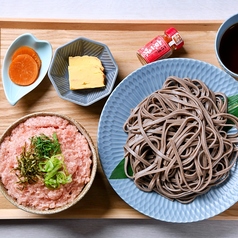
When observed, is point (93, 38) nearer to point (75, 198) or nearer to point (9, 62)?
point (9, 62)

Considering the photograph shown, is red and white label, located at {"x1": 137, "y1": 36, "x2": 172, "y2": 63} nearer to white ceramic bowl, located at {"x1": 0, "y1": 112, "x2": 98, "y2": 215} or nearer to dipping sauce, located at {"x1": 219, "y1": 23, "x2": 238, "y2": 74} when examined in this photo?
dipping sauce, located at {"x1": 219, "y1": 23, "x2": 238, "y2": 74}

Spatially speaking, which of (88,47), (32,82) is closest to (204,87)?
(88,47)

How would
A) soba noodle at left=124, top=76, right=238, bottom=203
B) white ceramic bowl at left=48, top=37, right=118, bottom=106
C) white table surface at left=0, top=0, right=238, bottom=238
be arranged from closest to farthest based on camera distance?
1. soba noodle at left=124, top=76, right=238, bottom=203
2. white ceramic bowl at left=48, top=37, right=118, bottom=106
3. white table surface at left=0, top=0, right=238, bottom=238

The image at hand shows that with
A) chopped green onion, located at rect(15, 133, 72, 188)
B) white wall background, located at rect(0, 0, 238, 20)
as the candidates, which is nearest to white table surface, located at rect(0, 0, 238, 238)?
white wall background, located at rect(0, 0, 238, 20)

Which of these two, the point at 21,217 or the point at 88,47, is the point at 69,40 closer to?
the point at 88,47

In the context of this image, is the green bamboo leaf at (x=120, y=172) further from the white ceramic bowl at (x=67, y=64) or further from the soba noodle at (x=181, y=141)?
the white ceramic bowl at (x=67, y=64)

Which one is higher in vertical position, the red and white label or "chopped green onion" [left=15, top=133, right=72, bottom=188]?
the red and white label
